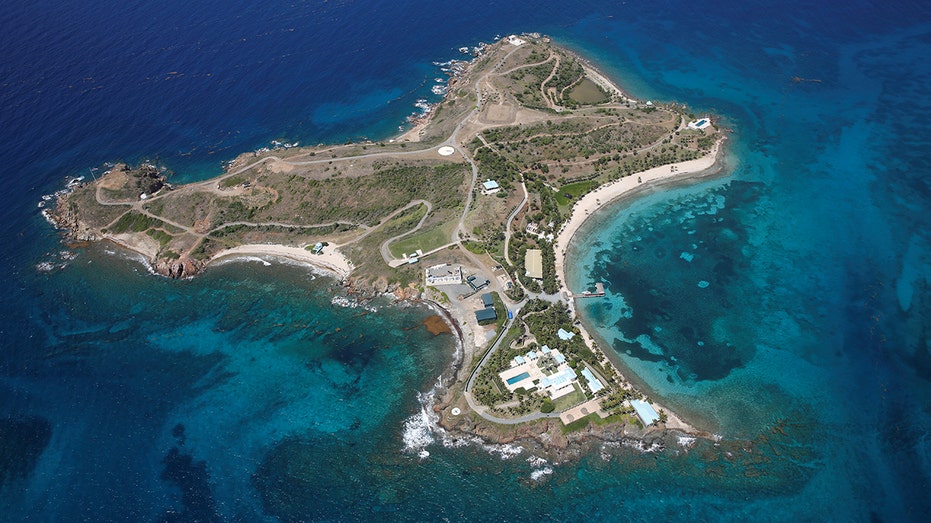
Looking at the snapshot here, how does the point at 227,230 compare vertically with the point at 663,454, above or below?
above

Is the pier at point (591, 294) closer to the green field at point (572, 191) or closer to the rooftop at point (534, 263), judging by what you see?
the rooftop at point (534, 263)

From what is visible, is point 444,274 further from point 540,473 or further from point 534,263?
point 540,473

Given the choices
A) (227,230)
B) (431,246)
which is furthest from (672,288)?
(227,230)

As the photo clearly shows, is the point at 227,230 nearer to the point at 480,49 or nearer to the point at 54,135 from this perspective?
the point at 54,135

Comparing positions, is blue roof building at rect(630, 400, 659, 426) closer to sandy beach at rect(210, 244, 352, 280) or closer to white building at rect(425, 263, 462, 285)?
white building at rect(425, 263, 462, 285)

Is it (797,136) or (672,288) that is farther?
(797,136)

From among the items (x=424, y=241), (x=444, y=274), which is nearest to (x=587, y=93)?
(x=424, y=241)
